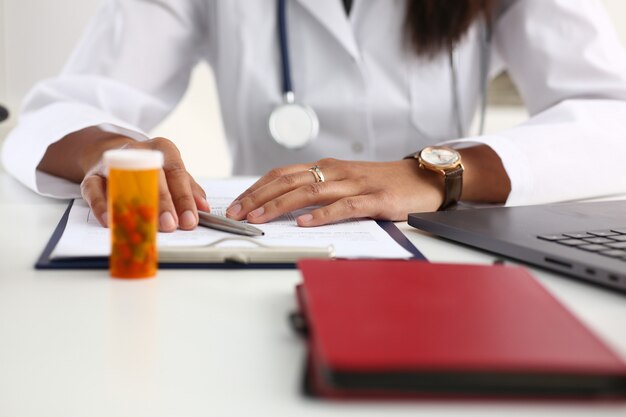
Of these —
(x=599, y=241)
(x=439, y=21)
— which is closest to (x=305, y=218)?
(x=599, y=241)

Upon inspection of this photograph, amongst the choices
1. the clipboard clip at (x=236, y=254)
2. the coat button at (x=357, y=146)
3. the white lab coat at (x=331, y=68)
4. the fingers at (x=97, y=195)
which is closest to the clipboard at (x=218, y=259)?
the clipboard clip at (x=236, y=254)

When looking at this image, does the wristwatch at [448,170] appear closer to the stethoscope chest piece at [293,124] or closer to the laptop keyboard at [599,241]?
the laptop keyboard at [599,241]

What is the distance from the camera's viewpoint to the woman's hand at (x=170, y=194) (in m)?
0.68

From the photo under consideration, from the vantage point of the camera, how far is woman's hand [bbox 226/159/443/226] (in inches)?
29.4

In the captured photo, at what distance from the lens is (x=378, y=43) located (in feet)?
4.33

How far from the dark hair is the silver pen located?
0.72 m

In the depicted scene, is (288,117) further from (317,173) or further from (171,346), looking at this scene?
(171,346)

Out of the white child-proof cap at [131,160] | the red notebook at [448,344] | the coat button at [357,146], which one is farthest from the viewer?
the coat button at [357,146]

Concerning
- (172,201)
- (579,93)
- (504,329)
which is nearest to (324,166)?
(172,201)

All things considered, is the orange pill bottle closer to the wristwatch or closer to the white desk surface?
the white desk surface

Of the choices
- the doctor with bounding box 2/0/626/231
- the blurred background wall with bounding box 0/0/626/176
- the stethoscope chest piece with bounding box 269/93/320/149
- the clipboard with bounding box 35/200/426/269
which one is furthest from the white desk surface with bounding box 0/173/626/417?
the blurred background wall with bounding box 0/0/626/176

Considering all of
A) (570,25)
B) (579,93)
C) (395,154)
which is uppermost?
(570,25)

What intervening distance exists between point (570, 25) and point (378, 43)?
342 mm

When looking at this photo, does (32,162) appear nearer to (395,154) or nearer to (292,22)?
(292,22)
